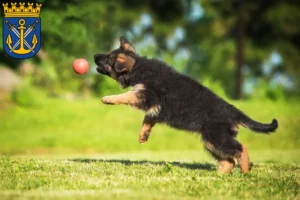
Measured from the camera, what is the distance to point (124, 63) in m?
8.80

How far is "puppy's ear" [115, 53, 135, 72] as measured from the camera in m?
8.75

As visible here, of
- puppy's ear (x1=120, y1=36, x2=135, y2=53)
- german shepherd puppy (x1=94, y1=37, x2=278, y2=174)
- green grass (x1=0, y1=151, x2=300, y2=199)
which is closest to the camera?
green grass (x1=0, y1=151, x2=300, y2=199)

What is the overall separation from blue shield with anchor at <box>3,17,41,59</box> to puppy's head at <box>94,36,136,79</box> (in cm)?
391

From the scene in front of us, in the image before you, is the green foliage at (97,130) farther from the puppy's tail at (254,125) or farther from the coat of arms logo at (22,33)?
the puppy's tail at (254,125)

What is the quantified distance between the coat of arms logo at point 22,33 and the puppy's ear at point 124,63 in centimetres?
426

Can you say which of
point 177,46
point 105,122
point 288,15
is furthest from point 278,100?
point 177,46

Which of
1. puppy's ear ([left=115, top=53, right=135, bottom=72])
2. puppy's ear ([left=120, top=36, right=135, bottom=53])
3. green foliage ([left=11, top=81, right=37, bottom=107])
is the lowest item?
puppy's ear ([left=115, top=53, right=135, bottom=72])

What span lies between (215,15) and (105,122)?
60.8ft

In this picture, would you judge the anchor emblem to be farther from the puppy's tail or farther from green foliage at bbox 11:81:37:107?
green foliage at bbox 11:81:37:107

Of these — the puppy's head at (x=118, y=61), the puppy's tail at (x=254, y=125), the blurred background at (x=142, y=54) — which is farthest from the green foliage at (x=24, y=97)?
the puppy's tail at (x=254, y=125)

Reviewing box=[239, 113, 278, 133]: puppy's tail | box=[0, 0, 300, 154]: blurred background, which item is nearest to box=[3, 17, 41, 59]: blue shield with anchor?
box=[0, 0, 300, 154]: blurred background

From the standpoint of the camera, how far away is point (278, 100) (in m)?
28.3

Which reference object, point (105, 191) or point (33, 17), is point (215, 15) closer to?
point (33, 17)

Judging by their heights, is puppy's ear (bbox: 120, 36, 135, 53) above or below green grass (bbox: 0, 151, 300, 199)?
above
